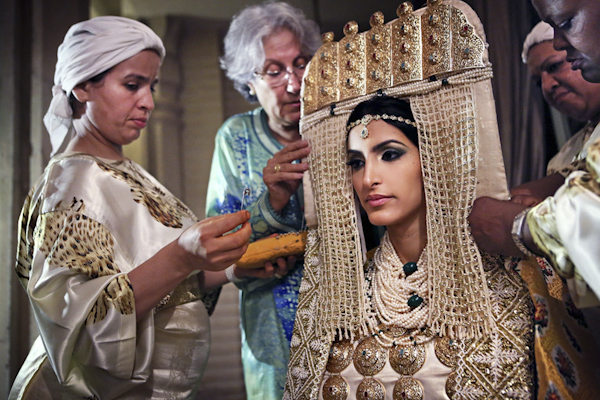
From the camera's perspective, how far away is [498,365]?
1390 millimetres

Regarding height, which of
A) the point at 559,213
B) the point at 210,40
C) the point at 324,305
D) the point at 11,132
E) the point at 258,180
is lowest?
the point at 324,305

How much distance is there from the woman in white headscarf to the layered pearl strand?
41 cm

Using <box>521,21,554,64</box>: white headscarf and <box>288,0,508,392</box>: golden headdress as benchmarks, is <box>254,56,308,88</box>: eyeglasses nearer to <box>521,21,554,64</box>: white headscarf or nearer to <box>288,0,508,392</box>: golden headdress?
<box>288,0,508,392</box>: golden headdress

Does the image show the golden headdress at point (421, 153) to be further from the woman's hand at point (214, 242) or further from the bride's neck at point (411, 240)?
the woman's hand at point (214, 242)

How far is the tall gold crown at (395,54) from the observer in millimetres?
1544

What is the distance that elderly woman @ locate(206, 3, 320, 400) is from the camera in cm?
206

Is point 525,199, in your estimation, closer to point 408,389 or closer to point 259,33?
point 408,389

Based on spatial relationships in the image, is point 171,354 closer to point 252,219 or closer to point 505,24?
point 252,219

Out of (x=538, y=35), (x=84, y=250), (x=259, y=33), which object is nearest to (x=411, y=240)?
(x=538, y=35)

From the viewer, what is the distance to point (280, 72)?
2281 millimetres

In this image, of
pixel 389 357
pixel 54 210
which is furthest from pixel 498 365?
pixel 54 210

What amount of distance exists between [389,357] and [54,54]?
213cm

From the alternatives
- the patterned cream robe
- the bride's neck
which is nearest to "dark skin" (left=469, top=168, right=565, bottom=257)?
the bride's neck

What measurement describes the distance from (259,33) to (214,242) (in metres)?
1.05
